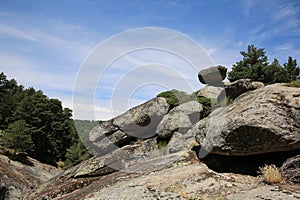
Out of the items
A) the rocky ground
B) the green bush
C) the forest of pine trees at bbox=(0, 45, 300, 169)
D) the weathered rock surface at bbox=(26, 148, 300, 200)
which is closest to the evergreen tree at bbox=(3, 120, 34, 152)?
the forest of pine trees at bbox=(0, 45, 300, 169)

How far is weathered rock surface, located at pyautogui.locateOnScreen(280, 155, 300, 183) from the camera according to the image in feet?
27.6

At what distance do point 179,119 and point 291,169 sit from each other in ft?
33.7

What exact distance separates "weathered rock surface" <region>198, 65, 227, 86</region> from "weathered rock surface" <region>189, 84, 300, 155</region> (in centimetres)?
2146

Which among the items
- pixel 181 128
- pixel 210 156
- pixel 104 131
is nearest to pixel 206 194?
pixel 210 156

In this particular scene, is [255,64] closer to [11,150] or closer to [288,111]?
[288,111]

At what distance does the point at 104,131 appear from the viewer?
21.6 metres

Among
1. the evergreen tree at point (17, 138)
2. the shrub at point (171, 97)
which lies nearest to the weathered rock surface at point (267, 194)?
the shrub at point (171, 97)

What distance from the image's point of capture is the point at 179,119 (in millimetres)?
18578

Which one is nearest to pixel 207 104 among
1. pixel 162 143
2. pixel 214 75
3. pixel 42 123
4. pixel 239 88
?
pixel 239 88

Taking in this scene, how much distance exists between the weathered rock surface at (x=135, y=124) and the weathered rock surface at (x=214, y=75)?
13023 millimetres

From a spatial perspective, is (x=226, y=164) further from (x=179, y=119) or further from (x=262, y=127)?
(x=179, y=119)

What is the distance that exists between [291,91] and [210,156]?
4.42 m

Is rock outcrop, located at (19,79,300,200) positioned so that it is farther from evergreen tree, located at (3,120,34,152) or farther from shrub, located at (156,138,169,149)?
evergreen tree, located at (3,120,34,152)

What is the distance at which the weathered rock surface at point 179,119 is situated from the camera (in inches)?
722
